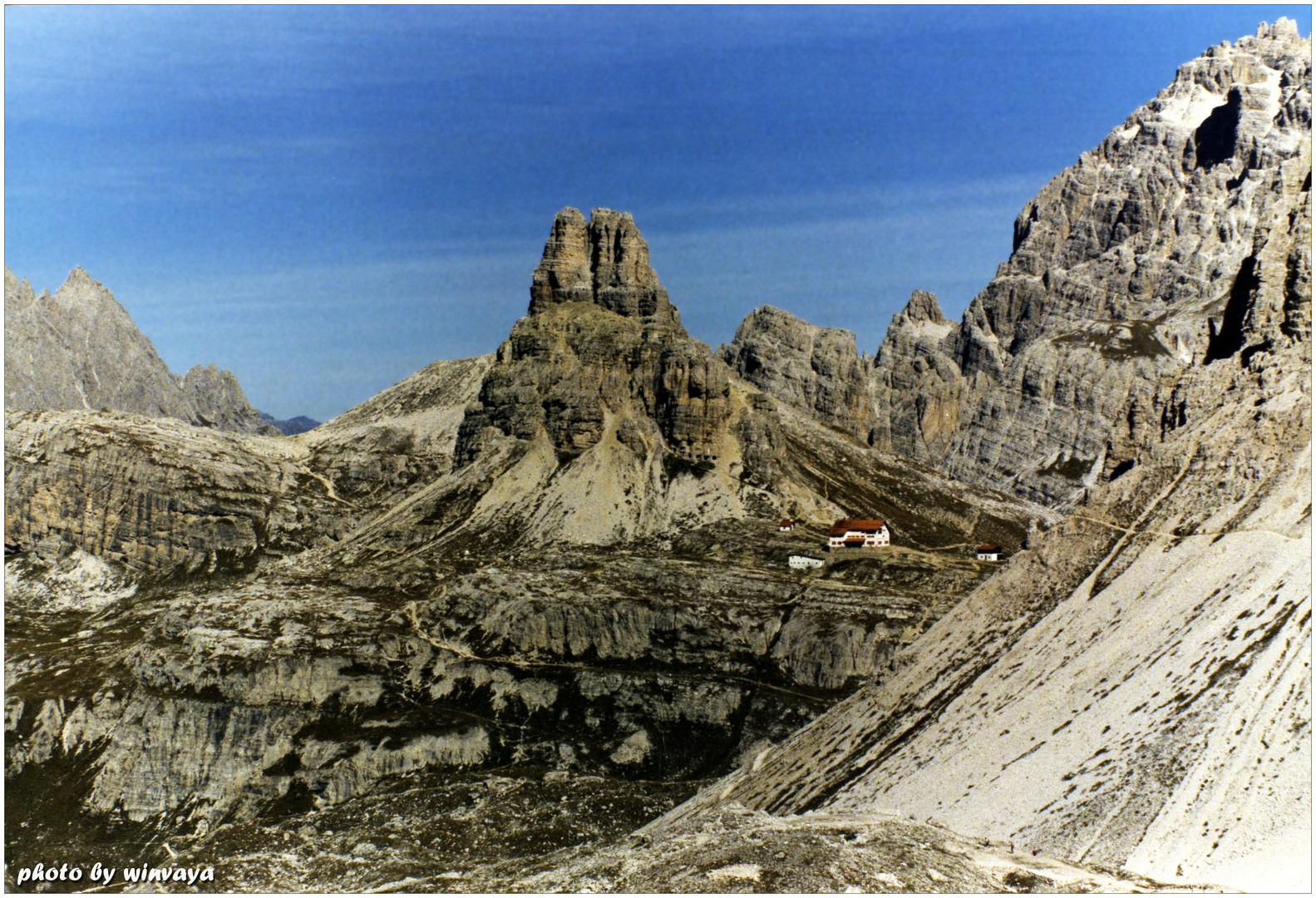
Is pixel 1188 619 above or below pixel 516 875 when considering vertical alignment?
above

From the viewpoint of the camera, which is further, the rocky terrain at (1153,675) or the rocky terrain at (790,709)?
the rocky terrain at (790,709)

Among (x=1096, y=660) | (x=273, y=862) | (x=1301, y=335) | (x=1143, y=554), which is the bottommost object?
(x=273, y=862)

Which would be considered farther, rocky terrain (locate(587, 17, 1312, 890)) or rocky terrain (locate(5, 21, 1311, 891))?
rocky terrain (locate(5, 21, 1311, 891))

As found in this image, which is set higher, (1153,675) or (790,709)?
(1153,675)

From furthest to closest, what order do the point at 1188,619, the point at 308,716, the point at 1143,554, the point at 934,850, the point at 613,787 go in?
the point at 308,716 → the point at 613,787 → the point at 1143,554 → the point at 1188,619 → the point at 934,850

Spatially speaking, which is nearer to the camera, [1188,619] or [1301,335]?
[1188,619]

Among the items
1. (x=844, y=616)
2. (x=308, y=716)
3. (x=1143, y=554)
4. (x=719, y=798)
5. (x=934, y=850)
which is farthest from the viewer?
(x=844, y=616)

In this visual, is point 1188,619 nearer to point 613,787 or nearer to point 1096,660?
point 1096,660

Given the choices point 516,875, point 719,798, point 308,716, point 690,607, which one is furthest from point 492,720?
point 516,875

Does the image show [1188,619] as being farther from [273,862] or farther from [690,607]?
[690,607]

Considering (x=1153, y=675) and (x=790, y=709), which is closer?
(x=1153, y=675)
